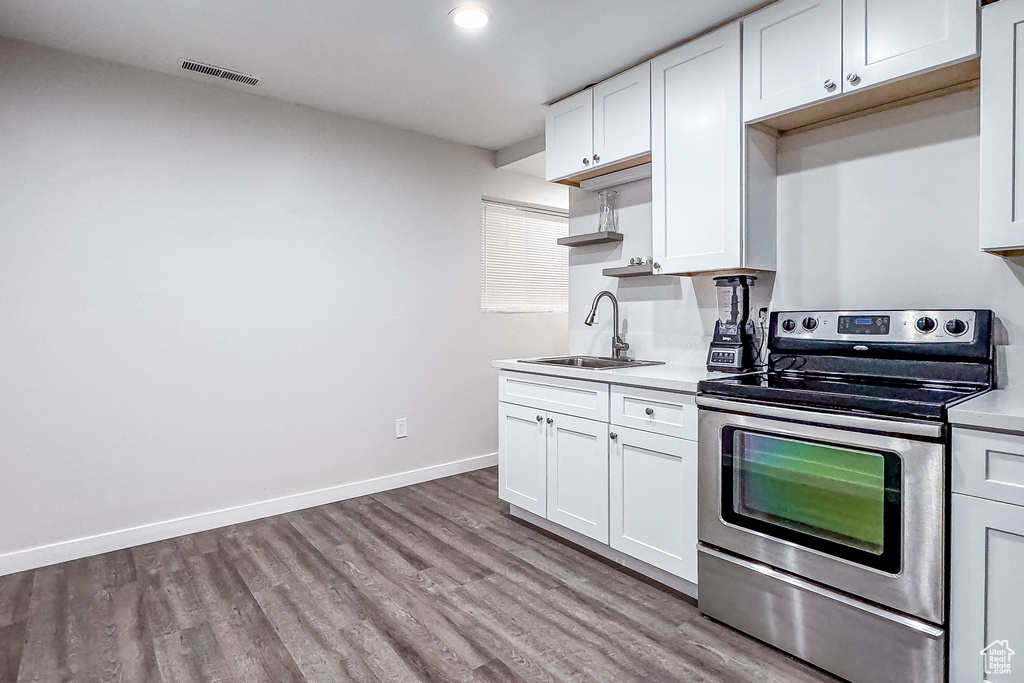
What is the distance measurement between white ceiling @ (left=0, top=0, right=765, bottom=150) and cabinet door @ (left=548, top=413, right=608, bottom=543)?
178cm

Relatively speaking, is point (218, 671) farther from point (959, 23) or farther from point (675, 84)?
point (959, 23)

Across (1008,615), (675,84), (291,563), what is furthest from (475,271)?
(1008,615)

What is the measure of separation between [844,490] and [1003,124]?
118 centimetres

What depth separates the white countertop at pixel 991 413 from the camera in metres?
1.44

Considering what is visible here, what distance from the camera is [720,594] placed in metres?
2.09

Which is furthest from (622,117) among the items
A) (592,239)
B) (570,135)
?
(592,239)

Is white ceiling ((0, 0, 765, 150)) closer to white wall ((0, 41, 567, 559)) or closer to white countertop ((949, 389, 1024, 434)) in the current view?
white wall ((0, 41, 567, 559))

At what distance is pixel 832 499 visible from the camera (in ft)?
5.85

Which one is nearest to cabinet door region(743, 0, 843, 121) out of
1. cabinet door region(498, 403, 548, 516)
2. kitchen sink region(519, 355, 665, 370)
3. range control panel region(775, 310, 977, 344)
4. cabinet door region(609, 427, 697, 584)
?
range control panel region(775, 310, 977, 344)

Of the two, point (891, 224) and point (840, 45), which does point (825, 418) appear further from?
point (840, 45)

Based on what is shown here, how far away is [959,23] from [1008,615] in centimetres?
174

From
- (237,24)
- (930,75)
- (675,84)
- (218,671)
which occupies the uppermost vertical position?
(237,24)

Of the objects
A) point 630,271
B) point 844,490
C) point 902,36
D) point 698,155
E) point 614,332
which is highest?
point 902,36

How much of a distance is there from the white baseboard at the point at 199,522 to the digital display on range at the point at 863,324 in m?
2.82
